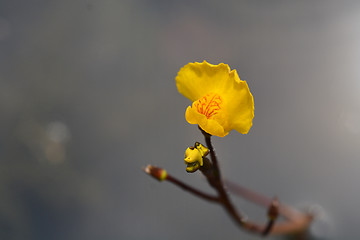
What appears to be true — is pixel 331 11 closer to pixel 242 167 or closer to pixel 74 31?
pixel 242 167

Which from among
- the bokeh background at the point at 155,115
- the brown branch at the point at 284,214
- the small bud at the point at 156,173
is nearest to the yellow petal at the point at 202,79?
the small bud at the point at 156,173

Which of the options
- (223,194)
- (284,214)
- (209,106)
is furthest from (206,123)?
(284,214)

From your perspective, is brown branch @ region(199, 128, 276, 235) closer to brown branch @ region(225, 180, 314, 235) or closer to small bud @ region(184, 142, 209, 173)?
small bud @ region(184, 142, 209, 173)

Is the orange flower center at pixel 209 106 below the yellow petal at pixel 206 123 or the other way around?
the other way around

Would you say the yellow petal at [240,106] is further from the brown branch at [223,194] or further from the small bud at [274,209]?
the small bud at [274,209]

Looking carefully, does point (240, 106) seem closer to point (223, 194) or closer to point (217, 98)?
point (217, 98)
